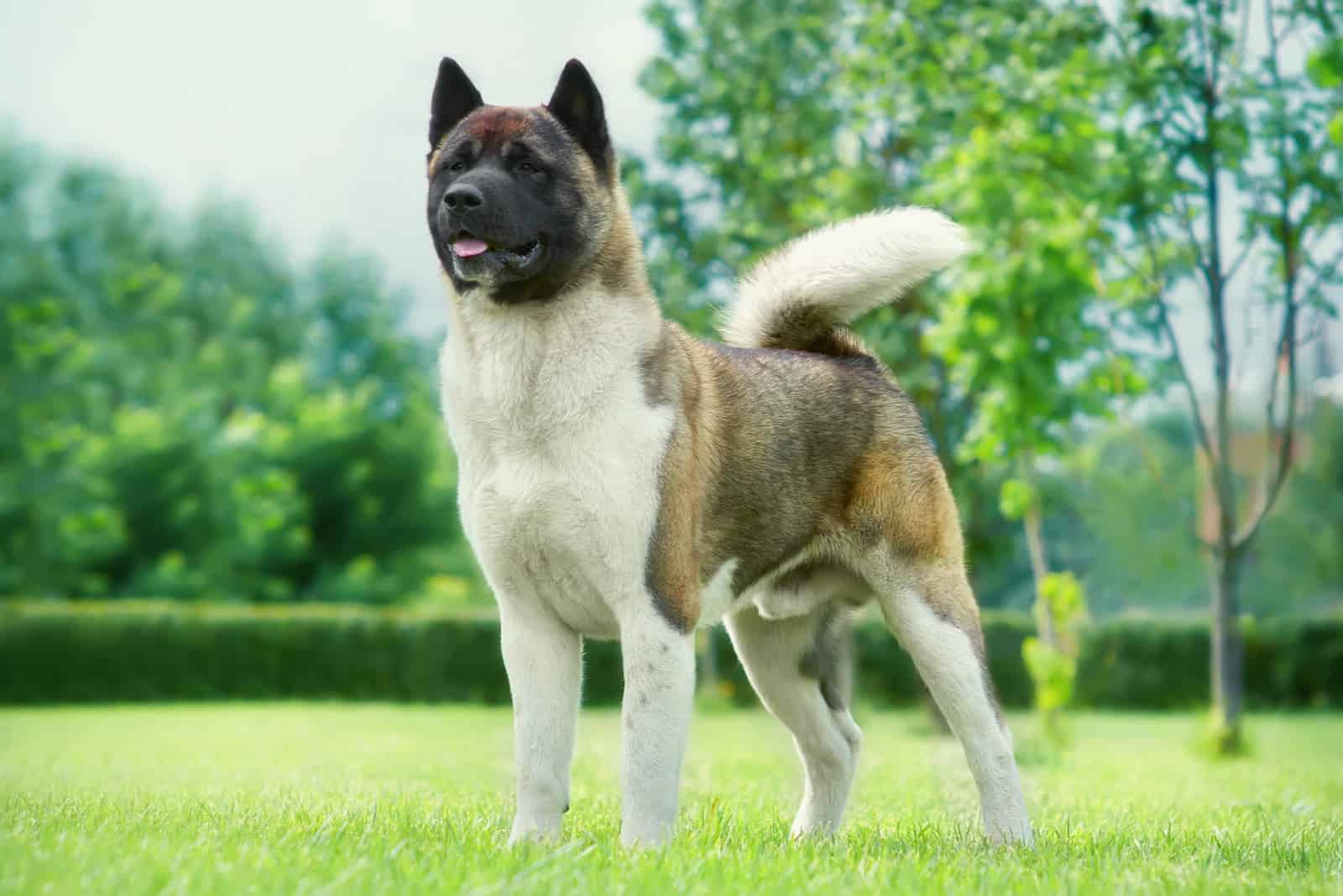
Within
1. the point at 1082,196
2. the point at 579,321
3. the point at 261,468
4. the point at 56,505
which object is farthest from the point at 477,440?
the point at 261,468

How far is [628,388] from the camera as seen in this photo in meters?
4.54

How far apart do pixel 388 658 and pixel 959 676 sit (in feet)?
62.8

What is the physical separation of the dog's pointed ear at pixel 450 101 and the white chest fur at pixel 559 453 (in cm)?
68

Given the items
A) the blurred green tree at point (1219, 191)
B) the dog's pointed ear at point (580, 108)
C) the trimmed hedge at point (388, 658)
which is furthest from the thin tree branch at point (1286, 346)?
the trimmed hedge at point (388, 658)

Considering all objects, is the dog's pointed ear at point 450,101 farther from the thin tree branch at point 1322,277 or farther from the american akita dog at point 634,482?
the thin tree branch at point 1322,277

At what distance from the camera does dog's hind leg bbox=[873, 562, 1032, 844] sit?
16.8ft

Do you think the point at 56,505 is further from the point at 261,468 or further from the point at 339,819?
the point at 339,819

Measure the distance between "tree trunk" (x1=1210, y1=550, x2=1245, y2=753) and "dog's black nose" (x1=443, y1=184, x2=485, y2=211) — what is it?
9.85 meters

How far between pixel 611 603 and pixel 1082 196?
29.4 feet

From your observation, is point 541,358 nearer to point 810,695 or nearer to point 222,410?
point 810,695

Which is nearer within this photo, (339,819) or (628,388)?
(628,388)

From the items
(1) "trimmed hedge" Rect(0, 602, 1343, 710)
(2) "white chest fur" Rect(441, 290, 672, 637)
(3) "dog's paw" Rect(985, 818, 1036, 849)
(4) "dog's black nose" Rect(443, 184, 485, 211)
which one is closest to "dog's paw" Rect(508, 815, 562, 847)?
(2) "white chest fur" Rect(441, 290, 672, 637)

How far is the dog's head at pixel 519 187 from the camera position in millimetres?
4289

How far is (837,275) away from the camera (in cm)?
556
